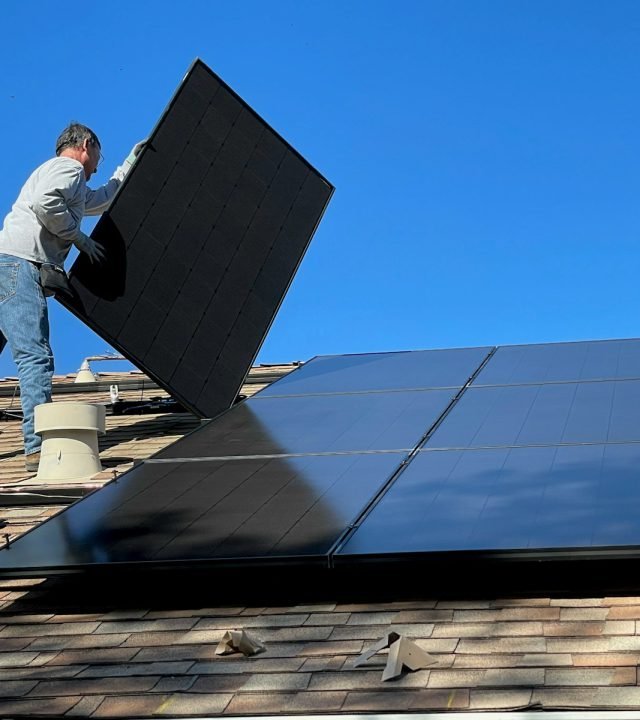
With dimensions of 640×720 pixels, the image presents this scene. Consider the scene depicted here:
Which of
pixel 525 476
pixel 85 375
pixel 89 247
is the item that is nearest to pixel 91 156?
pixel 89 247

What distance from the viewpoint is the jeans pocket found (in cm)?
810

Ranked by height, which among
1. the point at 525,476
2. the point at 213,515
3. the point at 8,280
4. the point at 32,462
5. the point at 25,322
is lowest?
the point at 213,515

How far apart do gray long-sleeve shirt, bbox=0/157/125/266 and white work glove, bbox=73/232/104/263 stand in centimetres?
4

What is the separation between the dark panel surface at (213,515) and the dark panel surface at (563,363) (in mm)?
1953

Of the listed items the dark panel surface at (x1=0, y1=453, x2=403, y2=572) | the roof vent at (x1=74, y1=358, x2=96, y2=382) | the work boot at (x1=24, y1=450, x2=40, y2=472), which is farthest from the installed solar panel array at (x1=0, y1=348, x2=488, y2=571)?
the roof vent at (x1=74, y1=358, x2=96, y2=382)

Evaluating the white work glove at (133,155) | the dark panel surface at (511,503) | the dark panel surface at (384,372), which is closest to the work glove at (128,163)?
A: the white work glove at (133,155)

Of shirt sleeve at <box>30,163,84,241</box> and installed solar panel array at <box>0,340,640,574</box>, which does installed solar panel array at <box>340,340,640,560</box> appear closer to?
installed solar panel array at <box>0,340,640,574</box>

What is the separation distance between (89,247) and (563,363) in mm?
3163

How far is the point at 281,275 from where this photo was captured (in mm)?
9281

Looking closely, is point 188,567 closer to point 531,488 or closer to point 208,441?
point 531,488

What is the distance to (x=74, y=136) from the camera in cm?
823

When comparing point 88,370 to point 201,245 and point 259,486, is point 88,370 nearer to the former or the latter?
point 201,245

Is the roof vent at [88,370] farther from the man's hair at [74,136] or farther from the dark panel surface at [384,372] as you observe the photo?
the man's hair at [74,136]

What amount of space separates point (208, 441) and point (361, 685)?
10.2 feet
